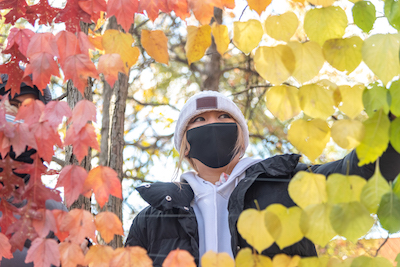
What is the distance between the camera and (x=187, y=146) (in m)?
2.22

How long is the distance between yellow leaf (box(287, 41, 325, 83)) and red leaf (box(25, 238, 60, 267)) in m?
0.90

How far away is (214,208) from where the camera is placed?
1874mm

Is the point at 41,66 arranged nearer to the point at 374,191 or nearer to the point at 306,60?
the point at 306,60

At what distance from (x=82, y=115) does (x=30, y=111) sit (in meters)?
0.20

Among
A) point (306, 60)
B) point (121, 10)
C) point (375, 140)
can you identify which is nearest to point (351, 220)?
point (375, 140)

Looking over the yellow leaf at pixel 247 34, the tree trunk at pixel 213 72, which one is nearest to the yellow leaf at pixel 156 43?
the yellow leaf at pixel 247 34

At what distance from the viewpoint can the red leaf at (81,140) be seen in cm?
113

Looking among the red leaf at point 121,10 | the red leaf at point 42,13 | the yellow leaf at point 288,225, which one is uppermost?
the red leaf at point 42,13

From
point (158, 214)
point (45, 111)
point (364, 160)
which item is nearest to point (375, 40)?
point (364, 160)

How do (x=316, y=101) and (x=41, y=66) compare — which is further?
(x=41, y=66)

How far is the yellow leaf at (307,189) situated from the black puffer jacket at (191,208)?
702mm

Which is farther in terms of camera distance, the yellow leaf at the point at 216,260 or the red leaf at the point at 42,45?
the red leaf at the point at 42,45

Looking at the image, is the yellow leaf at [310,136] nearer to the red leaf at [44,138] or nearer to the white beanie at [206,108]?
the red leaf at [44,138]

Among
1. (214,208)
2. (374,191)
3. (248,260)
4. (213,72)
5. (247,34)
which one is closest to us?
(374,191)
